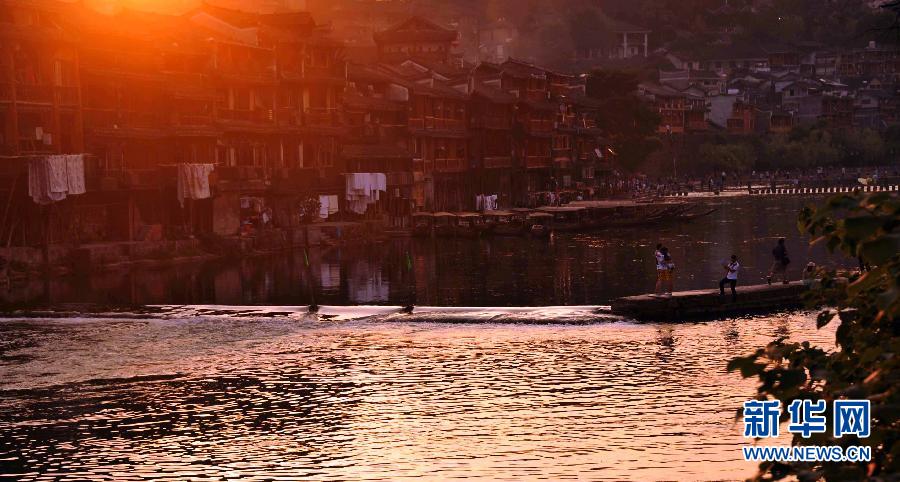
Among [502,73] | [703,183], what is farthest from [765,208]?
[703,183]

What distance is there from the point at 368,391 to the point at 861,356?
68.5ft

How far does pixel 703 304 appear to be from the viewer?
41812mm

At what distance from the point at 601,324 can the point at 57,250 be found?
1203 inches

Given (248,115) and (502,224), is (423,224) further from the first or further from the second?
(248,115)

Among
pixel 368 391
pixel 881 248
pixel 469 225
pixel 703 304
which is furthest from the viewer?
pixel 469 225

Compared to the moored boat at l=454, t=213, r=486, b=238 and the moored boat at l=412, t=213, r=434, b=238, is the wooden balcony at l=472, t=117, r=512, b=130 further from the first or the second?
the moored boat at l=412, t=213, r=434, b=238

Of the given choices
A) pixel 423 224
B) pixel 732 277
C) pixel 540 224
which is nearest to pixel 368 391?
pixel 732 277

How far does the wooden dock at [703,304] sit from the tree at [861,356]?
1144 inches

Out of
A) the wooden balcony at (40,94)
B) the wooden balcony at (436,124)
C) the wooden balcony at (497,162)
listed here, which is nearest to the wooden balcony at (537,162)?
the wooden balcony at (497,162)

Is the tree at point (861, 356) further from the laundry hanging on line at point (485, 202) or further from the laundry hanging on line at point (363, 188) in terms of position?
the laundry hanging on line at point (485, 202)

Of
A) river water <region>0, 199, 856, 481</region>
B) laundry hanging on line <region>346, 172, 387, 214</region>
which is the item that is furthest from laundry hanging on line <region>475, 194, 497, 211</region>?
river water <region>0, 199, 856, 481</region>

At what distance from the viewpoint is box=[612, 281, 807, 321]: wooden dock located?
134 feet

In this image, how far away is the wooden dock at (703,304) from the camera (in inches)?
1612

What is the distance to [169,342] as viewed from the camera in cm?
3800
